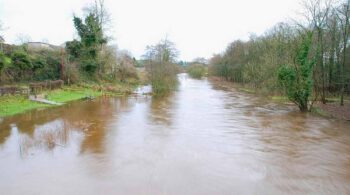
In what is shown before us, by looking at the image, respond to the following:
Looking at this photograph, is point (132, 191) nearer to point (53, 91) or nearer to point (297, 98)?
point (297, 98)

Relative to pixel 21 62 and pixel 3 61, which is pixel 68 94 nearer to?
pixel 21 62

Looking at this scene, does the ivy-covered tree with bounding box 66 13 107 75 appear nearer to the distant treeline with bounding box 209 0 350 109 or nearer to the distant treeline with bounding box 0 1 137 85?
the distant treeline with bounding box 0 1 137 85

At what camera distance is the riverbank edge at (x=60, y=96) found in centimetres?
1889

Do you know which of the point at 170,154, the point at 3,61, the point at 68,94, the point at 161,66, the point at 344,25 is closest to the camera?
the point at 170,154

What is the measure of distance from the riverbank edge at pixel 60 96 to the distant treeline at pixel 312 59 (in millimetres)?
15971

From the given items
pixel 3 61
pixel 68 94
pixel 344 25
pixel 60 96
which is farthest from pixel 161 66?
pixel 344 25

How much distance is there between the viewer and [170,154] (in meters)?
11.8

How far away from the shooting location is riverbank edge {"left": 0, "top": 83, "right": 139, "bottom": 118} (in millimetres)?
18891

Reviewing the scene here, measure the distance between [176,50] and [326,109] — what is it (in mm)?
23273

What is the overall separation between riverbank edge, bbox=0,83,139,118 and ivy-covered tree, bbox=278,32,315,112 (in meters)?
16.6

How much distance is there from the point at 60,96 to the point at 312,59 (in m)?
20.3

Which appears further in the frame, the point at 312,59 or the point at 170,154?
the point at 312,59

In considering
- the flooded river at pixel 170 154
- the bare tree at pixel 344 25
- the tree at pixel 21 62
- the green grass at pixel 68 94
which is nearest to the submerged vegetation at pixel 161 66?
the green grass at pixel 68 94

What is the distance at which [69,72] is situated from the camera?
30953 millimetres
